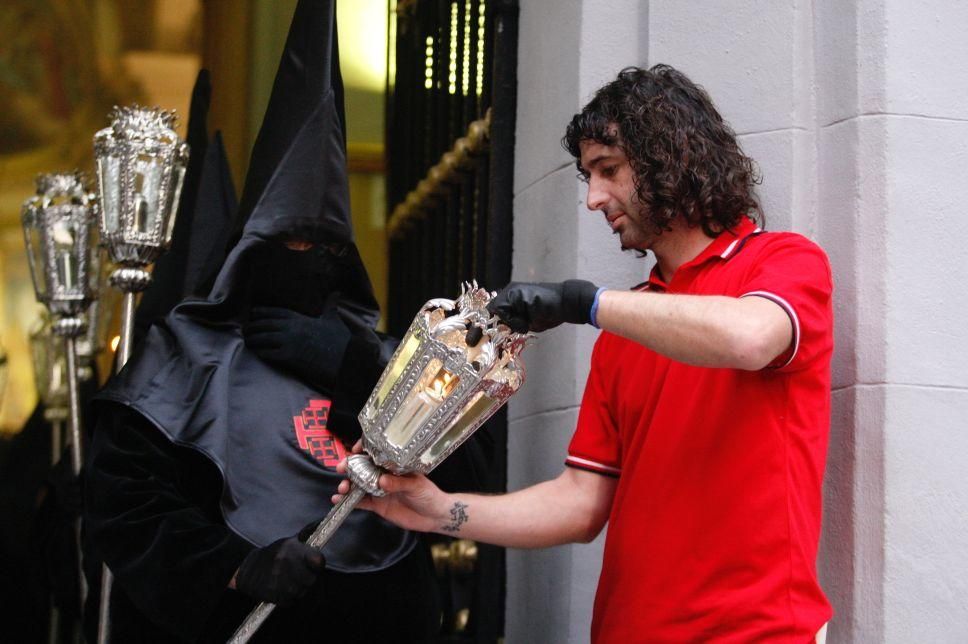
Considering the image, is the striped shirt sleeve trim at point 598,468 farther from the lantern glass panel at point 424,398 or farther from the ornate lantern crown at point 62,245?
the ornate lantern crown at point 62,245

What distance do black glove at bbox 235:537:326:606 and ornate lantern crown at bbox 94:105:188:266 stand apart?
1.28 m

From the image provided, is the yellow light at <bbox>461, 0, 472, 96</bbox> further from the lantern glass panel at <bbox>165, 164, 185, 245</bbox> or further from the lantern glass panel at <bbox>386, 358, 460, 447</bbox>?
the lantern glass panel at <bbox>386, 358, 460, 447</bbox>

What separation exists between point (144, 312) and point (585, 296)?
2.47 m

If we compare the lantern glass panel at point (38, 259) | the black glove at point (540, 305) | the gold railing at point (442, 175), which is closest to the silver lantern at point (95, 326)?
the lantern glass panel at point (38, 259)

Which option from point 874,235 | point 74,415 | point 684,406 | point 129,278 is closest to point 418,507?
point 684,406

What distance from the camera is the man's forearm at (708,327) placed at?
8.11 feet

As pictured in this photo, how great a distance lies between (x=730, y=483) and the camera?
2.64 meters

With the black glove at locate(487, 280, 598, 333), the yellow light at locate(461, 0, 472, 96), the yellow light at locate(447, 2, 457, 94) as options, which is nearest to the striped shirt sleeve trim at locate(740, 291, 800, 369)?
the black glove at locate(487, 280, 598, 333)

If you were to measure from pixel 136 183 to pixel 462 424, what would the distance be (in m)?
1.60

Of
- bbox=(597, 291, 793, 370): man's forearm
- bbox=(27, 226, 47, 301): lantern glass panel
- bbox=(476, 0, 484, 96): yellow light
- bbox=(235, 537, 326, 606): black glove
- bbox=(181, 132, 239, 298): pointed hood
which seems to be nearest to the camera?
bbox=(597, 291, 793, 370): man's forearm

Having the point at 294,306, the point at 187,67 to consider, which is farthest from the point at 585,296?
the point at 187,67

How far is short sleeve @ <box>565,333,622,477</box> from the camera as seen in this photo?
117 inches

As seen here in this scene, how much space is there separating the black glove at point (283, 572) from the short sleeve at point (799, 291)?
39.8 inches

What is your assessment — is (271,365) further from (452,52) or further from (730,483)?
(452,52)
